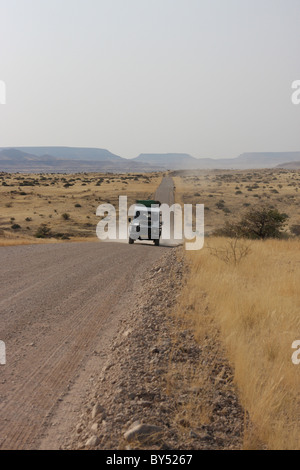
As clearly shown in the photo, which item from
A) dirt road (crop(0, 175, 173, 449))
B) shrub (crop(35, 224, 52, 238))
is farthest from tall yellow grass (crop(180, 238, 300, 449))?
shrub (crop(35, 224, 52, 238))

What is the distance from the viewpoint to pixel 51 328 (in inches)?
346

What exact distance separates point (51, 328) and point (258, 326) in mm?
3743

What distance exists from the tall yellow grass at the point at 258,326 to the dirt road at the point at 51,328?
1.79 metres

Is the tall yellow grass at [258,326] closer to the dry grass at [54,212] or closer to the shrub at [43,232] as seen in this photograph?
the dry grass at [54,212]

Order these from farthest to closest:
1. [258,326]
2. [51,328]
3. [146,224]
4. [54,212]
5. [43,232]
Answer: [54,212]
[43,232]
[146,224]
[51,328]
[258,326]

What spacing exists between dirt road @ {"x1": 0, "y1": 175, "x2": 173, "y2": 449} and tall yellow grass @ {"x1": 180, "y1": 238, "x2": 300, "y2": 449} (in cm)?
179

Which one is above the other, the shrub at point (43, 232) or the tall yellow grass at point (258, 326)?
the tall yellow grass at point (258, 326)

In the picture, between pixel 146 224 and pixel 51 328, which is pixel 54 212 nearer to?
pixel 146 224

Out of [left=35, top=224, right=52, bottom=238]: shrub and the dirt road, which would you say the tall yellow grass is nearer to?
the dirt road

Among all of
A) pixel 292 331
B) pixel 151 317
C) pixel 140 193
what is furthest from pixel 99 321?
pixel 140 193

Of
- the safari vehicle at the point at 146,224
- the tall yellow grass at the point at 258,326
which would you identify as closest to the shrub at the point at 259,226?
A: the safari vehicle at the point at 146,224

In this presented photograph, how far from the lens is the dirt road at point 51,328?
552 centimetres

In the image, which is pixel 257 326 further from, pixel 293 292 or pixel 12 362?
pixel 12 362

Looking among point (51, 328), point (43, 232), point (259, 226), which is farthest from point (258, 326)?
point (43, 232)
